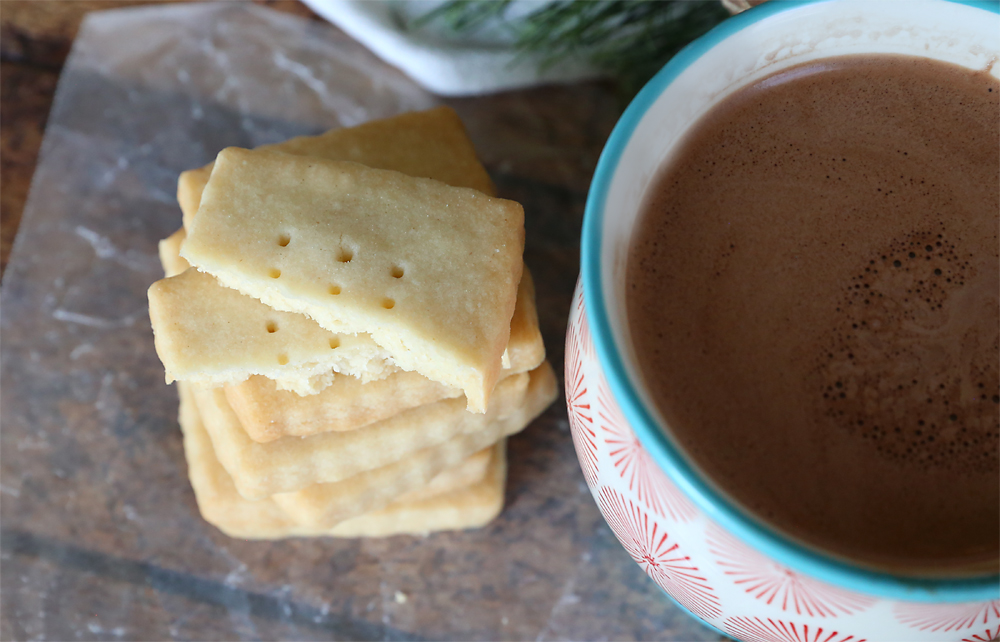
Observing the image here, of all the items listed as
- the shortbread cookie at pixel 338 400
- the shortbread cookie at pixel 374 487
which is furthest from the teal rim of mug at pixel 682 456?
→ the shortbread cookie at pixel 374 487

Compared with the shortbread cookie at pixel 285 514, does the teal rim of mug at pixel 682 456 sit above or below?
above

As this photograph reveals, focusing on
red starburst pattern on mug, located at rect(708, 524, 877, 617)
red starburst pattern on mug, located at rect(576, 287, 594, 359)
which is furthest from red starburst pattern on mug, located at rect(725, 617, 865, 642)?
red starburst pattern on mug, located at rect(576, 287, 594, 359)

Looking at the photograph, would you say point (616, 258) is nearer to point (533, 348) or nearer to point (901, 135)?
point (533, 348)

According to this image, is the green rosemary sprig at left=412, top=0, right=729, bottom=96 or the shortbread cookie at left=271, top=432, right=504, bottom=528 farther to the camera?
the green rosemary sprig at left=412, top=0, right=729, bottom=96

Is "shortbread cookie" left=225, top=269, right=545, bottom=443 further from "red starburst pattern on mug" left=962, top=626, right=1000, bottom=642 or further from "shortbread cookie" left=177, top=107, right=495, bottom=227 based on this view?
"red starburst pattern on mug" left=962, top=626, right=1000, bottom=642

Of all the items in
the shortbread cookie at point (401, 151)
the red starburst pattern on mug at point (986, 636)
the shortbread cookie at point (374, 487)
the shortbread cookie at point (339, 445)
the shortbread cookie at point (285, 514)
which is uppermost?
the shortbread cookie at point (401, 151)

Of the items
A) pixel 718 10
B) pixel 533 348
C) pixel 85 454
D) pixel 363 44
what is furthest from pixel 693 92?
pixel 85 454

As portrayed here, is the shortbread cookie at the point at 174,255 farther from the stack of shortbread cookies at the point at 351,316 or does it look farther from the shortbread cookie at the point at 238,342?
the shortbread cookie at the point at 238,342
